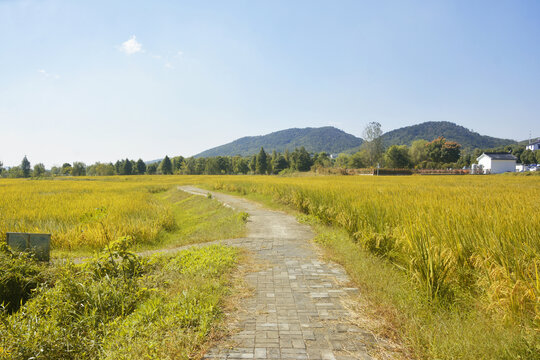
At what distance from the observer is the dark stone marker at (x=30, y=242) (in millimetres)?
4812

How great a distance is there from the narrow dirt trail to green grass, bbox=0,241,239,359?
375mm

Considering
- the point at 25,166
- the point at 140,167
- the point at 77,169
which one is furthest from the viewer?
the point at 140,167

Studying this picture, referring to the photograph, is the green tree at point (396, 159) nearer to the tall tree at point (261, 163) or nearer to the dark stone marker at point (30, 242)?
the tall tree at point (261, 163)

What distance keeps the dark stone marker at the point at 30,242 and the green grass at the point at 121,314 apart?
71cm

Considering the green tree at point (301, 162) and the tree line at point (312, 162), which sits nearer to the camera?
the tree line at point (312, 162)

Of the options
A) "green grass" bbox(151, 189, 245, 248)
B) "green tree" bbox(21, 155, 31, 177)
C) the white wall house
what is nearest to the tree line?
"green tree" bbox(21, 155, 31, 177)

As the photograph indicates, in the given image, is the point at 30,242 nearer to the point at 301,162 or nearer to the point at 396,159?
the point at 301,162

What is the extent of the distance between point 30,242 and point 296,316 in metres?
5.10

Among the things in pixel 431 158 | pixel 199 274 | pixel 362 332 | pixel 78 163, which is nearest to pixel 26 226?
pixel 199 274

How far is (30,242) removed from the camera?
4840mm

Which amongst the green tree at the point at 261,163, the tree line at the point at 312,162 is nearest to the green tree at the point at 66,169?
the tree line at the point at 312,162

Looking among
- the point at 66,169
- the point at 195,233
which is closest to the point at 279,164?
the point at 66,169

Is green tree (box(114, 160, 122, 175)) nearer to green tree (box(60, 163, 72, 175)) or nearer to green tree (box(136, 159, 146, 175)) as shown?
green tree (box(136, 159, 146, 175))

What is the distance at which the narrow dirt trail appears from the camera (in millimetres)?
2449
